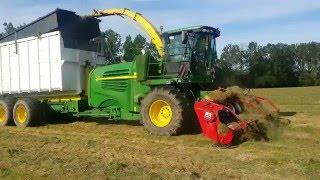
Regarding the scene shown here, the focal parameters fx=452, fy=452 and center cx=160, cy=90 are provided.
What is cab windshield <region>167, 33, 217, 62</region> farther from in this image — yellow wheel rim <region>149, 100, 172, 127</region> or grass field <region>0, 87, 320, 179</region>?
grass field <region>0, 87, 320, 179</region>

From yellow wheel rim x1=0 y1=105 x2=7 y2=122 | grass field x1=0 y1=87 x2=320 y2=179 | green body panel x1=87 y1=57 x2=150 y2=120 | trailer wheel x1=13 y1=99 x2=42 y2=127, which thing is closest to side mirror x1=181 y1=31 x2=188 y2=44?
green body panel x1=87 y1=57 x2=150 y2=120

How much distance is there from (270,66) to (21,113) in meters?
19.1

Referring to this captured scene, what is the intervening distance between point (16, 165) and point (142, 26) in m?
7.66

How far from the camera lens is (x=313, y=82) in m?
68.2

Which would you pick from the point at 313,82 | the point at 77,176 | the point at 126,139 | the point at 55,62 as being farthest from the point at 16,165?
the point at 313,82

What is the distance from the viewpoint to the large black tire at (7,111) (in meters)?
14.9

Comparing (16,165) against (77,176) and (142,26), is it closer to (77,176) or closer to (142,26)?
(77,176)

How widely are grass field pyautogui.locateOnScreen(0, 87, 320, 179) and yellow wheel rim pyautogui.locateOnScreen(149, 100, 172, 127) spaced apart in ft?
1.49

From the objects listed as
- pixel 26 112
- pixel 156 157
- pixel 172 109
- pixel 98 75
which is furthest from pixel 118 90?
pixel 156 157

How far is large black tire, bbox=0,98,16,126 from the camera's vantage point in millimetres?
14938

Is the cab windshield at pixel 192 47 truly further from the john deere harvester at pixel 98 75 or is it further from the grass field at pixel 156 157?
the grass field at pixel 156 157

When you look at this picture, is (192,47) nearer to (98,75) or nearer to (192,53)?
(192,53)

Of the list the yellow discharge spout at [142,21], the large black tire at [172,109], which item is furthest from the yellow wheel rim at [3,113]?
the large black tire at [172,109]

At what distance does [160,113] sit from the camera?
37.2 feet
